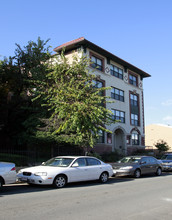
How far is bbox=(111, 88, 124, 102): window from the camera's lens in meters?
29.5

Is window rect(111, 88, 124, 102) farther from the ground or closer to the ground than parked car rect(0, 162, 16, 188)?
farther from the ground

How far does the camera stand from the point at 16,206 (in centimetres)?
675

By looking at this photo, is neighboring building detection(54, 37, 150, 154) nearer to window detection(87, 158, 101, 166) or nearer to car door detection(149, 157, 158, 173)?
car door detection(149, 157, 158, 173)

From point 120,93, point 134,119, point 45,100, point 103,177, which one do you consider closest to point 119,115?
point 120,93

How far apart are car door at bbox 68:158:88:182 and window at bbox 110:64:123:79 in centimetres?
1975

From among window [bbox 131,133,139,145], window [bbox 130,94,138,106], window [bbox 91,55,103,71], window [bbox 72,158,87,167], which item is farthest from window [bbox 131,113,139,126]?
window [bbox 72,158,87,167]

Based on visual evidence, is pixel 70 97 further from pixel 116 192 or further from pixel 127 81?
pixel 127 81

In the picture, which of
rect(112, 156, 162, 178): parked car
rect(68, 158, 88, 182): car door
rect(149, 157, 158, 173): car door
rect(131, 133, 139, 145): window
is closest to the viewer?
rect(68, 158, 88, 182): car door

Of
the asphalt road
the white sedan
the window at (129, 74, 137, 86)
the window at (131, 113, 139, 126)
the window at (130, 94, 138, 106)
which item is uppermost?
the window at (129, 74, 137, 86)

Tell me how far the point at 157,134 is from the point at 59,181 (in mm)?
43322

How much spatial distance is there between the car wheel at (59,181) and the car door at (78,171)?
0.31 m

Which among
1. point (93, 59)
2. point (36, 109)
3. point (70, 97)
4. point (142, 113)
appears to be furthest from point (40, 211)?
point (142, 113)

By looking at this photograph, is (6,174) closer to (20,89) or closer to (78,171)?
(78,171)

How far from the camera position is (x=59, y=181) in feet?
33.6
